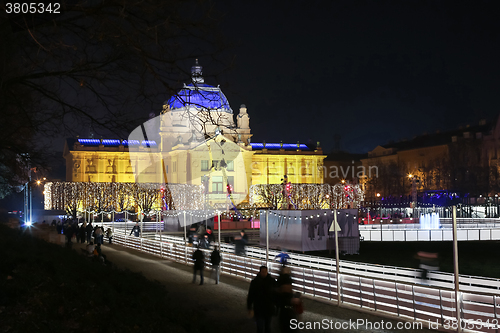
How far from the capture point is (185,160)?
11106 cm

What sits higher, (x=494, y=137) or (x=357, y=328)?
(x=494, y=137)

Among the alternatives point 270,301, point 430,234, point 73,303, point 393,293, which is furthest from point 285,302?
point 430,234

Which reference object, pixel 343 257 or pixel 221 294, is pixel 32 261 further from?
pixel 343 257

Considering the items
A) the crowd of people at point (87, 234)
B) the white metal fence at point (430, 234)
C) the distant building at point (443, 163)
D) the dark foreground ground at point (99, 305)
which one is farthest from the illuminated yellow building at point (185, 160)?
the dark foreground ground at point (99, 305)

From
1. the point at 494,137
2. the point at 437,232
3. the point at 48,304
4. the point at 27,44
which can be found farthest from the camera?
the point at 494,137

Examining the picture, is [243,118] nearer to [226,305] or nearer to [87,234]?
[87,234]

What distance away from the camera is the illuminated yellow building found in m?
110

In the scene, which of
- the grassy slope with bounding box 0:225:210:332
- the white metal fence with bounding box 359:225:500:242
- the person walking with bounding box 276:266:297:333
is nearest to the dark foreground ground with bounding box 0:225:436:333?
the grassy slope with bounding box 0:225:210:332

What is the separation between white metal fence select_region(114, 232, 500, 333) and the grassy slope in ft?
19.4

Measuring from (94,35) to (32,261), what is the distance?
7.54m

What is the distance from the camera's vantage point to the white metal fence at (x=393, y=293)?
13.3 m

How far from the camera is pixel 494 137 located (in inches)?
3957

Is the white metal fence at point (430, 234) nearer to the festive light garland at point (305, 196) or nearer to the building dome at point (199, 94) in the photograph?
the festive light garland at point (305, 196)

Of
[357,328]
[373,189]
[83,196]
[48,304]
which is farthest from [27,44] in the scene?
[373,189]
